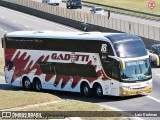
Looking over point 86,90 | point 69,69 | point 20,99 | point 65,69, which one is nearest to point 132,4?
point 65,69

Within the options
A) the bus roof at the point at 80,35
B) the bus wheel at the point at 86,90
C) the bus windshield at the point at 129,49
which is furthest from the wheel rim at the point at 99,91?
the bus roof at the point at 80,35

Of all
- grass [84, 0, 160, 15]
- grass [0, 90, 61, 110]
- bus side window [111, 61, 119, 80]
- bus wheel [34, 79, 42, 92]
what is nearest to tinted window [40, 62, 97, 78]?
bus wheel [34, 79, 42, 92]

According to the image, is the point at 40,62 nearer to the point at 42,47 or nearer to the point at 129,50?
the point at 42,47

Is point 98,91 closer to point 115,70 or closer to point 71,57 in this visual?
point 115,70

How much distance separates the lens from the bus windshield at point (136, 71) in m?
27.6

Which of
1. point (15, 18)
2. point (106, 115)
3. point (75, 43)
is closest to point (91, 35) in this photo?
point (75, 43)

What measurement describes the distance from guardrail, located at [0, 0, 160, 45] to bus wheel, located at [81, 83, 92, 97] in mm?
19468

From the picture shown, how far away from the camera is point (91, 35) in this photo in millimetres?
29188

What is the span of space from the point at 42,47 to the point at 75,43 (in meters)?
2.95

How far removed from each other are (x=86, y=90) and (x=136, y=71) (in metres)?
3.26

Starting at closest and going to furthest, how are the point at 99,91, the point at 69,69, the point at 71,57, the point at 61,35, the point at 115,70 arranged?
the point at 115,70 < the point at 99,91 < the point at 71,57 < the point at 69,69 < the point at 61,35

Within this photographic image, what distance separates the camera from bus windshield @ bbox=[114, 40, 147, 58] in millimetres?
27672

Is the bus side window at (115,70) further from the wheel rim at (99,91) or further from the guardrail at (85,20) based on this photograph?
the guardrail at (85,20)

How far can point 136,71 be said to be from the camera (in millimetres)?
27953
